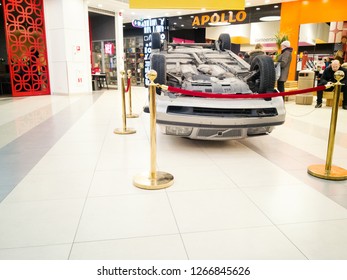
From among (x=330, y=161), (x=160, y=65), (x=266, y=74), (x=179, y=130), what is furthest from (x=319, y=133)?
(x=160, y=65)

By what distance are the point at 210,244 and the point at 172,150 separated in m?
2.11

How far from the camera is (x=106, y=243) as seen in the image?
179 centimetres

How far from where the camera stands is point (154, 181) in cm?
269

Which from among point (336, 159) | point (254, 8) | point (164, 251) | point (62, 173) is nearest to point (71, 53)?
point (254, 8)

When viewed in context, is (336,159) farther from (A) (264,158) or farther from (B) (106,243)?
(B) (106,243)

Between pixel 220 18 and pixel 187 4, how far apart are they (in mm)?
6940

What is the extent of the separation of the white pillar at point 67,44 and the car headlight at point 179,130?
855cm

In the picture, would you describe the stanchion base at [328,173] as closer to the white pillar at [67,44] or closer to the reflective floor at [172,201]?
the reflective floor at [172,201]

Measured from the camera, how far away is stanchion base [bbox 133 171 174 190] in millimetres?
2602

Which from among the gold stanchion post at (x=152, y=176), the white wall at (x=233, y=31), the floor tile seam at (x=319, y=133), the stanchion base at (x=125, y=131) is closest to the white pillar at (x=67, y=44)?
the stanchion base at (x=125, y=131)

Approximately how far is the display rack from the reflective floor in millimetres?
13905

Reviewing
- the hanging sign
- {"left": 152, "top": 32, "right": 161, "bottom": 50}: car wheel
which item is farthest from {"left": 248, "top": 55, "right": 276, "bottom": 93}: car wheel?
the hanging sign

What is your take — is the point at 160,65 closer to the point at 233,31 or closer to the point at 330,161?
the point at 330,161

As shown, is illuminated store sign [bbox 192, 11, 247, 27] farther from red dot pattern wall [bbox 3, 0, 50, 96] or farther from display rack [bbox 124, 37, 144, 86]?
red dot pattern wall [bbox 3, 0, 50, 96]
